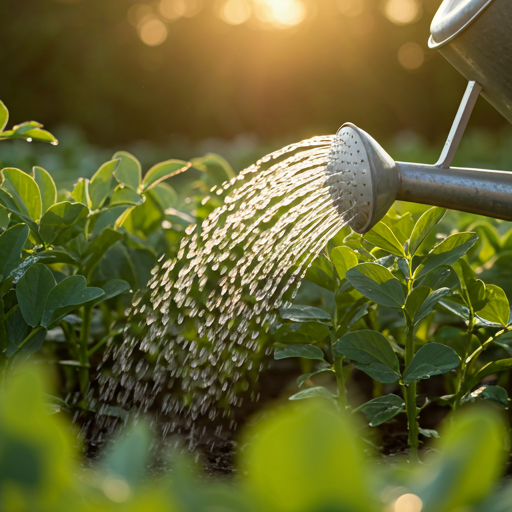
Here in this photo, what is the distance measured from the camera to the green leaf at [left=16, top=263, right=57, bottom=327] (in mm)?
833

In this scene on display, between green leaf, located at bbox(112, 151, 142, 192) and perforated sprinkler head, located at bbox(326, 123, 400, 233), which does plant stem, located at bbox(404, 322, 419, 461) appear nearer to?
perforated sprinkler head, located at bbox(326, 123, 400, 233)

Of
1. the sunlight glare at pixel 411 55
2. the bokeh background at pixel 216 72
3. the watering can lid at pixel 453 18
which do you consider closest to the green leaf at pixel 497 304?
the watering can lid at pixel 453 18

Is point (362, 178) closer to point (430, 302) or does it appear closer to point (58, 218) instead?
point (430, 302)

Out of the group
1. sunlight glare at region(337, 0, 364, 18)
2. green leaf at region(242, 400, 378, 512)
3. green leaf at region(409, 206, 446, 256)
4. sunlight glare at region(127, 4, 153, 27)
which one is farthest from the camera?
sunlight glare at region(337, 0, 364, 18)

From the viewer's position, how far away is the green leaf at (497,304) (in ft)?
2.82

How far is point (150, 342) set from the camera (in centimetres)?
113

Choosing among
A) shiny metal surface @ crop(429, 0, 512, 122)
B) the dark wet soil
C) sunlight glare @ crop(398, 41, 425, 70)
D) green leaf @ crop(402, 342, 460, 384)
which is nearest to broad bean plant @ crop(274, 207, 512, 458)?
green leaf @ crop(402, 342, 460, 384)

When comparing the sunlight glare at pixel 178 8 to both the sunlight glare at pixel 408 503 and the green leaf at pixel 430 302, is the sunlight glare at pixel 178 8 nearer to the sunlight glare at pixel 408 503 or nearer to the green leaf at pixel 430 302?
the green leaf at pixel 430 302

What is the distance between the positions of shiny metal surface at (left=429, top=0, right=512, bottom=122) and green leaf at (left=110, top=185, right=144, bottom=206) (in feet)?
2.02

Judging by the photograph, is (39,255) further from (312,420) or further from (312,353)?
(312,420)

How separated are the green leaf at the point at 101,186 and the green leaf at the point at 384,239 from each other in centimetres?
55

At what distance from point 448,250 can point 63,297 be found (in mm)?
556

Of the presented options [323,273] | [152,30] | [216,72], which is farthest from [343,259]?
[152,30]

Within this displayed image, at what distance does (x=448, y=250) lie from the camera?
0.85 metres
